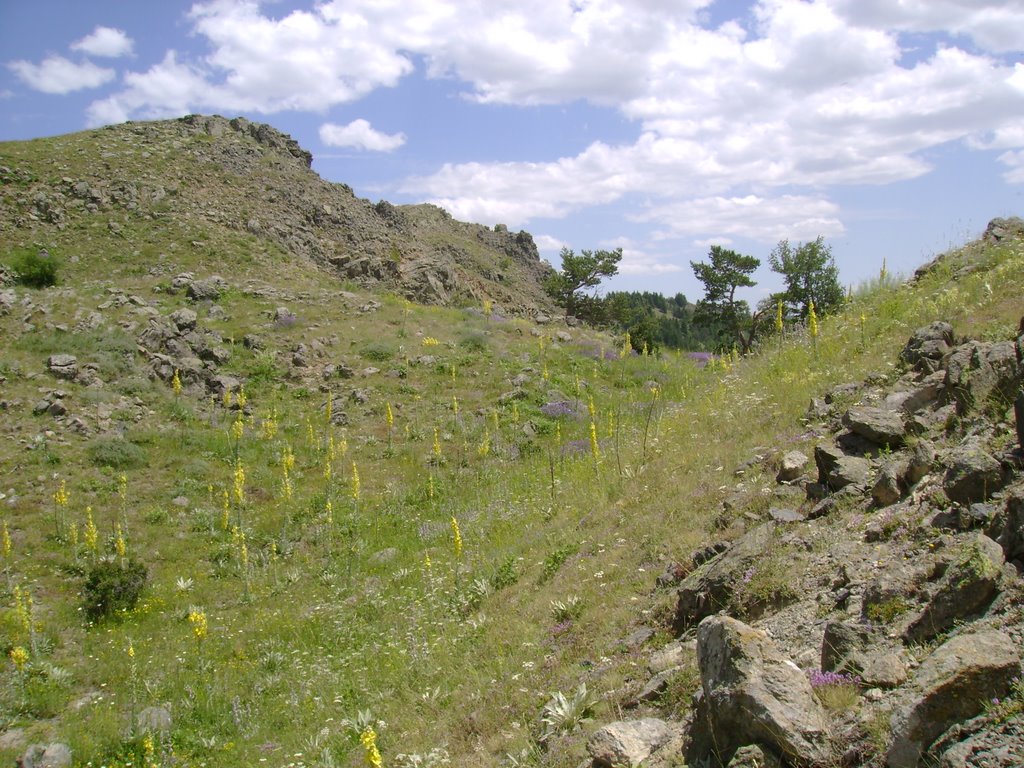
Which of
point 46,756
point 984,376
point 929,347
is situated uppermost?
point 929,347

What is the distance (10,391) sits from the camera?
13.8 metres

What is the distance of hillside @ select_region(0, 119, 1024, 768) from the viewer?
329 cm

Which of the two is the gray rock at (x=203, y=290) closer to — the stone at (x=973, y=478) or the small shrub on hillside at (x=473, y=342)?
the small shrub on hillside at (x=473, y=342)

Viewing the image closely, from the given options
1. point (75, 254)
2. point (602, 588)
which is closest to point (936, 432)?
→ point (602, 588)

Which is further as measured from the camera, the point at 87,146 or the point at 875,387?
the point at 87,146

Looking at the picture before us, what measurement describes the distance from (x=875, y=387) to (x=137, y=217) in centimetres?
2858

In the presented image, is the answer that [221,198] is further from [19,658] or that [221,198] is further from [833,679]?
[833,679]

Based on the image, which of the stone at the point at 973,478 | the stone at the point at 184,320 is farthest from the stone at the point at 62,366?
the stone at the point at 973,478

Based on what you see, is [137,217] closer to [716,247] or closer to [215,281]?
[215,281]

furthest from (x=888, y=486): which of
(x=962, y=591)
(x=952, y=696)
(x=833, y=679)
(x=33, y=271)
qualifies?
(x=33, y=271)

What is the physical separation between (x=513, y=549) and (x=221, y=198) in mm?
28413

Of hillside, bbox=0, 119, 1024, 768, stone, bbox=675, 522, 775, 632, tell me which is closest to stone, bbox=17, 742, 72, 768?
hillside, bbox=0, 119, 1024, 768

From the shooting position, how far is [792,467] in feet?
19.8

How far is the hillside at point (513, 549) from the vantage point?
329 cm
